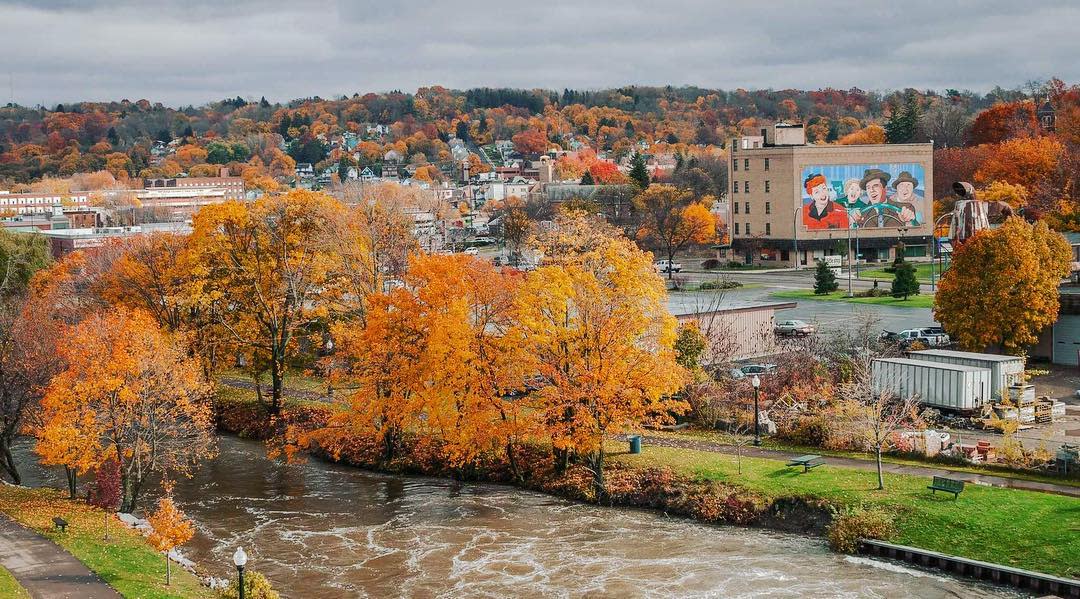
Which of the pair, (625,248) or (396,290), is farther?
(396,290)

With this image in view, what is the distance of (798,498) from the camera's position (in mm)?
33250

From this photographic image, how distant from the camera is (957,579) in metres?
28.2

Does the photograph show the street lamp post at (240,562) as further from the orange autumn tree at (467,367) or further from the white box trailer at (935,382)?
the white box trailer at (935,382)

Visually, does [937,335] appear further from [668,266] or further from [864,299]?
[668,266]

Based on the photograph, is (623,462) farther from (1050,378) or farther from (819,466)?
(1050,378)

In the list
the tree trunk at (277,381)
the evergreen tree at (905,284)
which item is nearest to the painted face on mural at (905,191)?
the evergreen tree at (905,284)

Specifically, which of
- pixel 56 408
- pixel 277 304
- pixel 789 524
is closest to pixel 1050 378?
pixel 789 524

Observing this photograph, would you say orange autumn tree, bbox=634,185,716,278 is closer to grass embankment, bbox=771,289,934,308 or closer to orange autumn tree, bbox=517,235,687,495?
grass embankment, bbox=771,289,934,308

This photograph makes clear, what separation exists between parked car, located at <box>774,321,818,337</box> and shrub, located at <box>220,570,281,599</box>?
35704 mm

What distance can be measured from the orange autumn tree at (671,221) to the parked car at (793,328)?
37422 millimetres

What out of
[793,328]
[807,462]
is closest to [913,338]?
[793,328]

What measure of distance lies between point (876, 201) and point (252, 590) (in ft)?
275

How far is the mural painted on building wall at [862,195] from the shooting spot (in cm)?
9912

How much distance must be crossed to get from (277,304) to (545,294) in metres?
18.0
